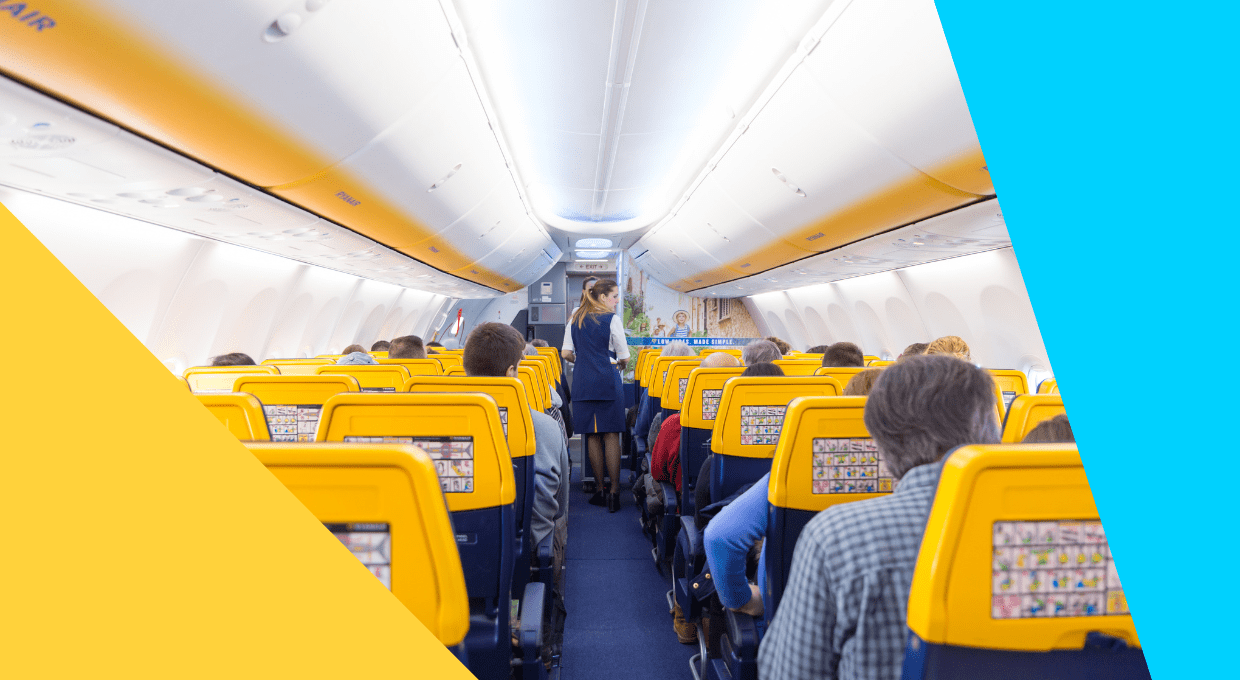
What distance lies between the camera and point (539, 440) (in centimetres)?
315

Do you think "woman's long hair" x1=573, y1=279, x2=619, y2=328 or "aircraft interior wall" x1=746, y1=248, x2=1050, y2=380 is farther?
"aircraft interior wall" x1=746, y1=248, x2=1050, y2=380

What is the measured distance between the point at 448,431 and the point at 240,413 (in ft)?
2.72

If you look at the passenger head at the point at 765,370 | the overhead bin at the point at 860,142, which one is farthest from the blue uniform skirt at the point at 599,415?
the passenger head at the point at 765,370

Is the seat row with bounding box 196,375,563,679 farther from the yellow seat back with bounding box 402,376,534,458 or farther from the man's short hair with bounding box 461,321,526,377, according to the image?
the man's short hair with bounding box 461,321,526,377

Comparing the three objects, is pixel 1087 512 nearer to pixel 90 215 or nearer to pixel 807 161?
pixel 807 161

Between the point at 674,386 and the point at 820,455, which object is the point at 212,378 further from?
the point at 820,455

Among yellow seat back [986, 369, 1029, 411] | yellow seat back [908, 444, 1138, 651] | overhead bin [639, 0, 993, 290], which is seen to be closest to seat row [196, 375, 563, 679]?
yellow seat back [908, 444, 1138, 651]

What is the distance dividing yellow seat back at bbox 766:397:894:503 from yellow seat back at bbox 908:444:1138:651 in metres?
0.92

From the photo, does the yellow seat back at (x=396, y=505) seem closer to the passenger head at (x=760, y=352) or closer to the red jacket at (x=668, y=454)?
the red jacket at (x=668, y=454)

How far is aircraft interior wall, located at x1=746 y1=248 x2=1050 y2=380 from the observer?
660 centimetres

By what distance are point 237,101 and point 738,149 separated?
3698 mm

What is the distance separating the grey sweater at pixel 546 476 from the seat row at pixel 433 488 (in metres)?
0.09

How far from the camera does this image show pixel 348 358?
5793mm

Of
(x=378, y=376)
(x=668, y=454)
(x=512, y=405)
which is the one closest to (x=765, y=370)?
(x=668, y=454)
